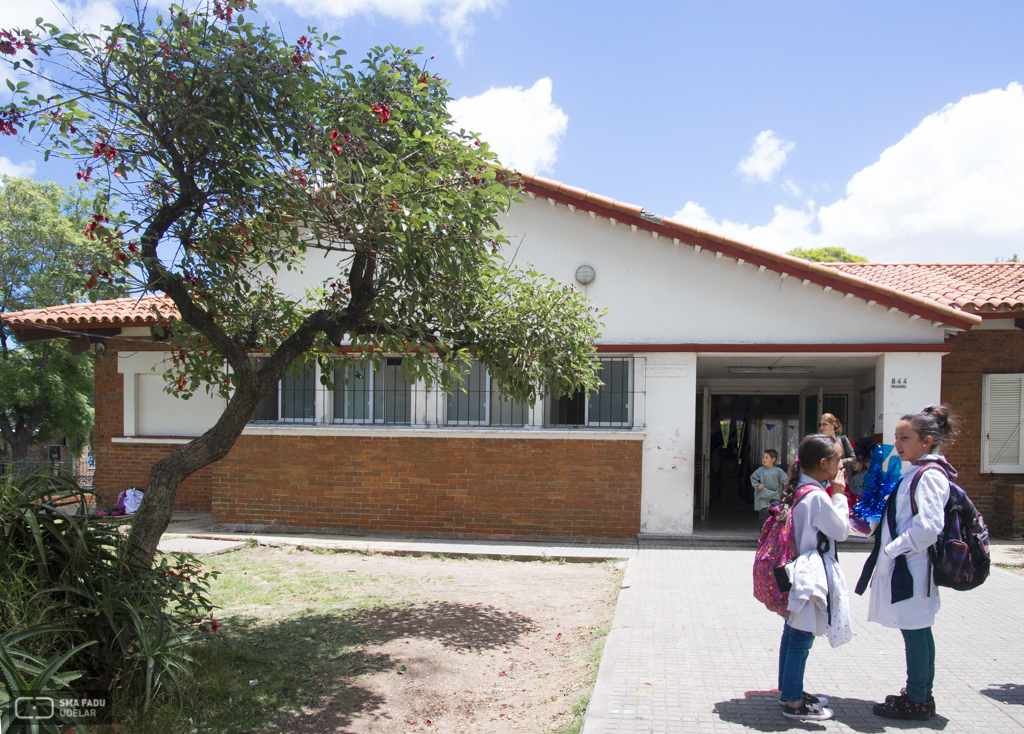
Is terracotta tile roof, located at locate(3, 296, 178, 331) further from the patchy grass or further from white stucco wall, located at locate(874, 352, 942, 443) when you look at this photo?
white stucco wall, located at locate(874, 352, 942, 443)

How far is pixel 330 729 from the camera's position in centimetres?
383

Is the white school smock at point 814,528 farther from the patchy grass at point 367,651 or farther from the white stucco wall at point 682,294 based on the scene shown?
the white stucco wall at point 682,294

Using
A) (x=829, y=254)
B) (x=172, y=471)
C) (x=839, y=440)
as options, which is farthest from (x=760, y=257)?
(x=829, y=254)

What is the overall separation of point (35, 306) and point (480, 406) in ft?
56.2

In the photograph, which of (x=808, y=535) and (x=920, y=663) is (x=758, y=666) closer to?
(x=920, y=663)

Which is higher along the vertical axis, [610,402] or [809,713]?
[610,402]

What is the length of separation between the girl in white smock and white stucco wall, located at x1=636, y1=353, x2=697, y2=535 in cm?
529

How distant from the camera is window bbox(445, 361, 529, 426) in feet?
31.4

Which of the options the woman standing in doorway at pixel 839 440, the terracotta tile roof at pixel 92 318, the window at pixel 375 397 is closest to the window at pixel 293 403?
the window at pixel 375 397

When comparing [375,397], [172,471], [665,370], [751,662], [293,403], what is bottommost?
[751,662]

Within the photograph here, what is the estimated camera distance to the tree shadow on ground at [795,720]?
354 cm

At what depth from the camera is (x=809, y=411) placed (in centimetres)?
1298

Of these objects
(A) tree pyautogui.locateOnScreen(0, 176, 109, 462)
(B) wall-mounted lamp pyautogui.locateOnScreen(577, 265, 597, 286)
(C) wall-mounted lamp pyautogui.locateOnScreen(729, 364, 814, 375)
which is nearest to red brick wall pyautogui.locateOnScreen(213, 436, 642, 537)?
(B) wall-mounted lamp pyautogui.locateOnScreen(577, 265, 597, 286)

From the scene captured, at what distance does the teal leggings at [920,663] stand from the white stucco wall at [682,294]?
582cm
